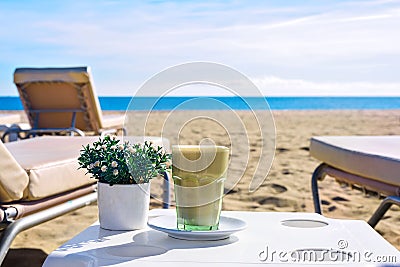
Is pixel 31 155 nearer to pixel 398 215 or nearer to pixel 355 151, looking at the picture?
pixel 355 151

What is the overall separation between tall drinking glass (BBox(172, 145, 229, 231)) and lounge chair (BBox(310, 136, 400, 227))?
89cm

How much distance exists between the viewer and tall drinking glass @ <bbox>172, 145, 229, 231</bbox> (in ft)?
4.75

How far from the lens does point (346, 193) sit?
4.46 meters

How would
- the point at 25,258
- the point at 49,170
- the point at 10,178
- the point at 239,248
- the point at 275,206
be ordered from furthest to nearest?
1. the point at 275,206
2. the point at 25,258
3. the point at 49,170
4. the point at 10,178
5. the point at 239,248

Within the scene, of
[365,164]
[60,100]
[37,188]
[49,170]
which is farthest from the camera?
[60,100]

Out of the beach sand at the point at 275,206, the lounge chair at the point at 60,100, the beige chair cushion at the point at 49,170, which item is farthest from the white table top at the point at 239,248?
the lounge chair at the point at 60,100

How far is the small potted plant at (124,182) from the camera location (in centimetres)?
153

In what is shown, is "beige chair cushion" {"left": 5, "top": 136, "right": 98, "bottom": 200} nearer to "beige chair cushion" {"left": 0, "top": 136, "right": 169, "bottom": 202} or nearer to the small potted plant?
"beige chair cushion" {"left": 0, "top": 136, "right": 169, "bottom": 202}

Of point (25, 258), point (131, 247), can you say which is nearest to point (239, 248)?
point (131, 247)

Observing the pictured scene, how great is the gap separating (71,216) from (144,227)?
84.9 inches

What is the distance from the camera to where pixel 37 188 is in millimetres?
2041

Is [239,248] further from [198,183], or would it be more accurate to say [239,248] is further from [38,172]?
[38,172]

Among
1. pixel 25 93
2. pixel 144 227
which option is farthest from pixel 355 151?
pixel 25 93

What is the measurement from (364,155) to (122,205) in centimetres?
130
